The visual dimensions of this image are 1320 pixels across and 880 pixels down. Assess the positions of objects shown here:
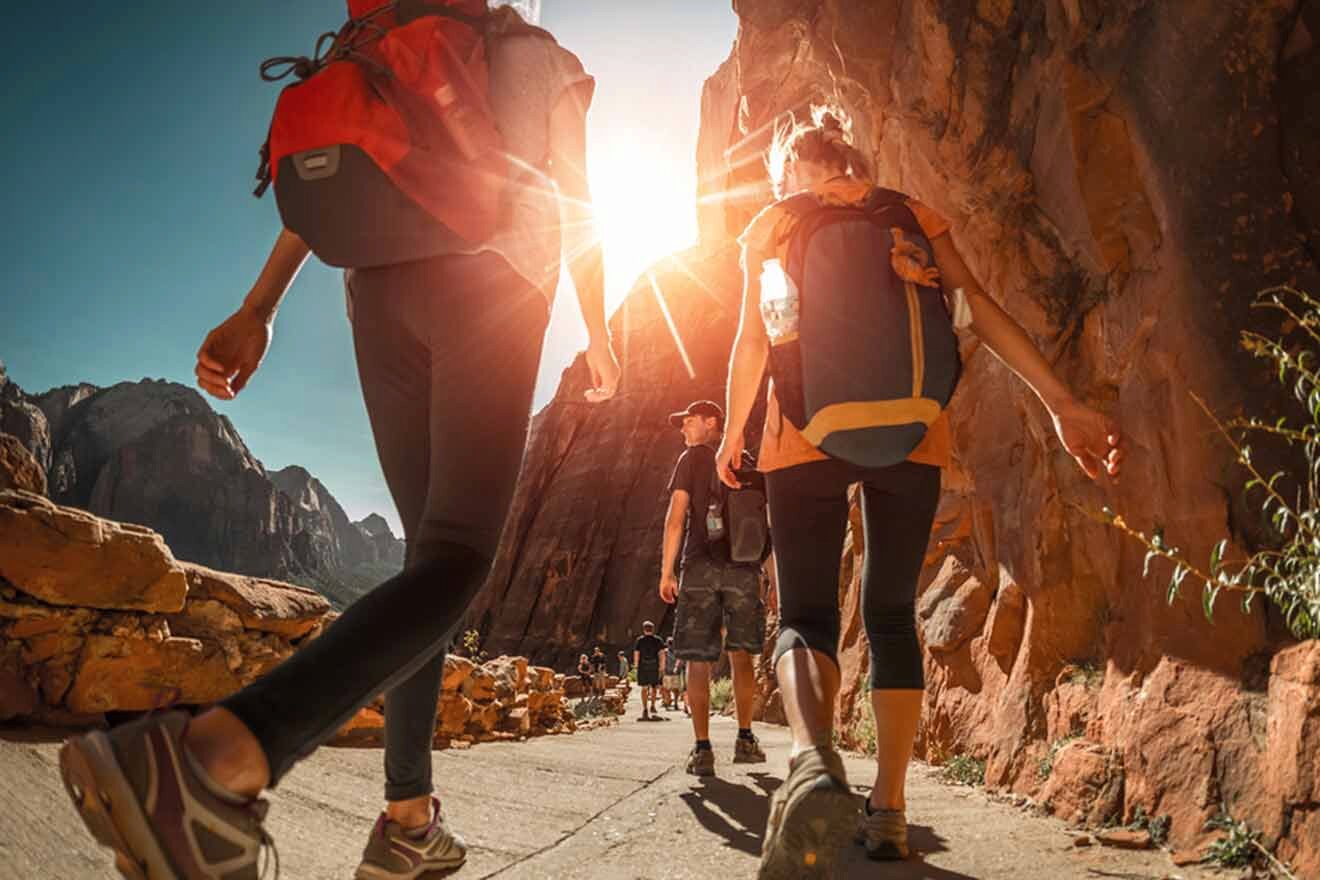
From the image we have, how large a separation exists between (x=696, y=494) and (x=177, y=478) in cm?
6760

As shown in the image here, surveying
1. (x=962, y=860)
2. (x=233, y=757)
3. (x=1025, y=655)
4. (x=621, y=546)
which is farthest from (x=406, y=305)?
(x=621, y=546)

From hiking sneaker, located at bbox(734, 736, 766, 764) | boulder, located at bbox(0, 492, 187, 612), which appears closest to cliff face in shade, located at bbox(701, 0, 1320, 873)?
hiking sneaker, located at bbox(734, 736, 766, 764)

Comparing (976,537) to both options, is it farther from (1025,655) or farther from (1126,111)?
(1126,111)

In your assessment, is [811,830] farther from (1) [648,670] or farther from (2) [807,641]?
(1) [648,670]

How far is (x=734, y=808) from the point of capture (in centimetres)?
A: 301

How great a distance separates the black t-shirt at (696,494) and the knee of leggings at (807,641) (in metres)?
2.61

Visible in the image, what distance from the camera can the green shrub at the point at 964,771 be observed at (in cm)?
374

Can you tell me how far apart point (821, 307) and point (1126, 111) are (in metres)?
2.30

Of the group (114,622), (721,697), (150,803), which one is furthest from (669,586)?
(721,697)

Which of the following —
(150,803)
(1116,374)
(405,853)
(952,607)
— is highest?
(1116,374)

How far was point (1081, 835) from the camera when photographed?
2.38 metres

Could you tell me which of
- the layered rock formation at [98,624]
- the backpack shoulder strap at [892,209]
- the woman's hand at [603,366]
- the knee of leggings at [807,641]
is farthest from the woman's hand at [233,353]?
the layered rock formation at [98,624]

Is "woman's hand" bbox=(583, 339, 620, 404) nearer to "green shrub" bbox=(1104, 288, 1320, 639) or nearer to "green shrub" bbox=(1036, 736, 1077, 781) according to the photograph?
"green shrub" bbox=(1104, 288, 1320, 639)

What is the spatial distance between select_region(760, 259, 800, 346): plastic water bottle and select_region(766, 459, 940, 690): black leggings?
323 mm
